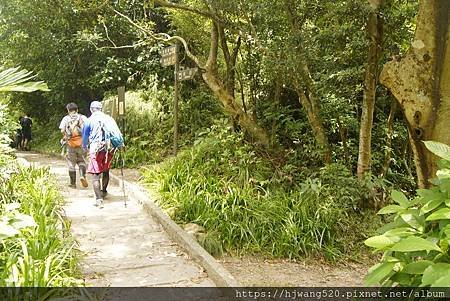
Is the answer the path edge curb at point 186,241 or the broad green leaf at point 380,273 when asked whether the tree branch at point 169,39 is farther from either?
the broad green leaf at point 380,273

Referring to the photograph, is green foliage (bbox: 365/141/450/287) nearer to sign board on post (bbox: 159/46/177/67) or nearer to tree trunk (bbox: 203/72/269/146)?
tree trunk (bbox: 203/72/269/146)

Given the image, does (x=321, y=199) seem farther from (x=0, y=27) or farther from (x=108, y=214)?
(x=0, y=27)

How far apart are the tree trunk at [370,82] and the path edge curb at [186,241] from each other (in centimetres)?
337

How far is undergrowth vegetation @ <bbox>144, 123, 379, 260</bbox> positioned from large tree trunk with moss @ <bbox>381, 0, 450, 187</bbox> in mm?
2366

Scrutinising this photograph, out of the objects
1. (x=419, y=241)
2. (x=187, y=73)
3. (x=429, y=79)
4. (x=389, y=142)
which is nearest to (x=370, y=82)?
(x=389, y=142)

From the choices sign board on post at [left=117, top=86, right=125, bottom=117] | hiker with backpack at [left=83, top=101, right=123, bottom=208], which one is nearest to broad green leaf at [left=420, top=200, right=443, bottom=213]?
hiker with backpack at [left=83, top=101, right=123, bottom=208]

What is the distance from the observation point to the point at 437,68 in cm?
372

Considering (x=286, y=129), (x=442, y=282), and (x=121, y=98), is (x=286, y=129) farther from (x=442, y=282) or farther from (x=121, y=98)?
(x=442, y=282)

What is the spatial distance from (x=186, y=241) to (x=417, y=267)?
141 inches

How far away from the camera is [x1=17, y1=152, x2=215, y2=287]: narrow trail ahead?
13.9 ft

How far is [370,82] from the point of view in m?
6.44

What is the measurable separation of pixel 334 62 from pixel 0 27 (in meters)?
12.1

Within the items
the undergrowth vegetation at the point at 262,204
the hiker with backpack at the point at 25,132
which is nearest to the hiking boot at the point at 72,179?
the undergrowth vegetation at the point at 262,204

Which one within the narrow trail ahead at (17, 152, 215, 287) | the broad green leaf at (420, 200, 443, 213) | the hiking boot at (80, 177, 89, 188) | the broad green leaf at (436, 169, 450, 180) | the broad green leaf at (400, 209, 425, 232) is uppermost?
the broad green leaf at (436, 169, 450, 180)
